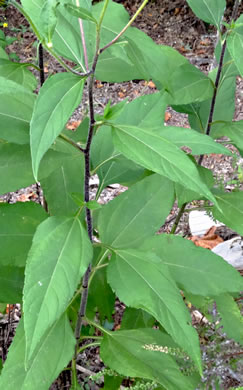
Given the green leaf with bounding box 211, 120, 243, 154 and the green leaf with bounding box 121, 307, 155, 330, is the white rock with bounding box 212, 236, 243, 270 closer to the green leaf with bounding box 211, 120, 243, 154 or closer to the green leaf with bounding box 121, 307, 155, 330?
the green leaf with bounding box 121, 307, 155, 330

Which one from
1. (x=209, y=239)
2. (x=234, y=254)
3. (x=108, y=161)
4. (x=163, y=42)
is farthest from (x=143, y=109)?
(x=163, y=42)

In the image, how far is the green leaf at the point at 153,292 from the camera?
1065mm

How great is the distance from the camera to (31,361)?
1.20 metres

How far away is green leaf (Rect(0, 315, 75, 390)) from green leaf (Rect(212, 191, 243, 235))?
582mm

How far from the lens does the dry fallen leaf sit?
296 centimetres

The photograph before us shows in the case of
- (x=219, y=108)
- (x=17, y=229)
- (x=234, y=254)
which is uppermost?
(x=219, y=108)

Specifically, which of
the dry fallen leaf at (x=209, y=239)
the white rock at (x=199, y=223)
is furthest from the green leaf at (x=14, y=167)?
the white rock at (x=199, y=223)

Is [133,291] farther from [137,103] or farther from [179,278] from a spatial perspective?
[137,103]

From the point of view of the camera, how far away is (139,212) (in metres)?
1.40

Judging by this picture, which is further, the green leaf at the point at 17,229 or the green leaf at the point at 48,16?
the green leaf at the point at 17,229

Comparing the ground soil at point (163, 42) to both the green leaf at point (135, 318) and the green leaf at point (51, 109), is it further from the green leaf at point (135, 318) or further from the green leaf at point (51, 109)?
the green leaf at point (51, 109)

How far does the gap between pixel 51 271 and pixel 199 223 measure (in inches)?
90.6

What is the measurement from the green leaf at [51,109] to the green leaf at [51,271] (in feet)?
0.62

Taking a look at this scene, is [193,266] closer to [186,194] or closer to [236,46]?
[186,194]
